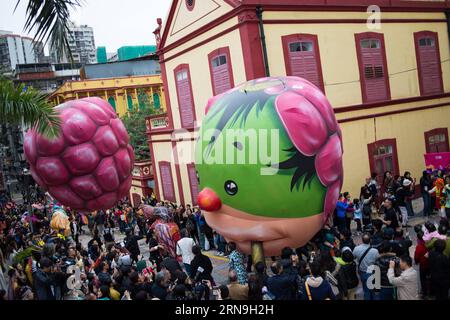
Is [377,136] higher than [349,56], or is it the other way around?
[349,56]

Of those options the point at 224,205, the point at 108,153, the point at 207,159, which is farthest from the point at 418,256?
the point at 108,153

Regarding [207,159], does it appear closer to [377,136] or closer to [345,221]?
[345,221]

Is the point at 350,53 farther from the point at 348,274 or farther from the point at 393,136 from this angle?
the point at 348,274

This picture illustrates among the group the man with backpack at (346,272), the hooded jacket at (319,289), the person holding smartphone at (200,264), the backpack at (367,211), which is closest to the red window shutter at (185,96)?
the backpack at (367,211)

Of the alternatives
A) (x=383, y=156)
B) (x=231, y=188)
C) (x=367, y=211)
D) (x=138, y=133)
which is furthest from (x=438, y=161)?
A: (x=138, y=133)

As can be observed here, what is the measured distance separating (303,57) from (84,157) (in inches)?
295

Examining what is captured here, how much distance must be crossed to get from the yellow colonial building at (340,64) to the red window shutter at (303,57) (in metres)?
0.03

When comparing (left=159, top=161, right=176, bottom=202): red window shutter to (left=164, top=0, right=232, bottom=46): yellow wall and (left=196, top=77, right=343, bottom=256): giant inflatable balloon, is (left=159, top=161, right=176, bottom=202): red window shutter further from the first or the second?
(left=196, top=77, right=343, bottom=256): giant inflatable balloon

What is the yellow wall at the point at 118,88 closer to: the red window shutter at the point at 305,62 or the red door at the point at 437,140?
the red window shutter at the point at 305,62

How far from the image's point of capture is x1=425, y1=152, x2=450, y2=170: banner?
1382cm

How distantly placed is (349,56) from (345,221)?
6195 millimetres
